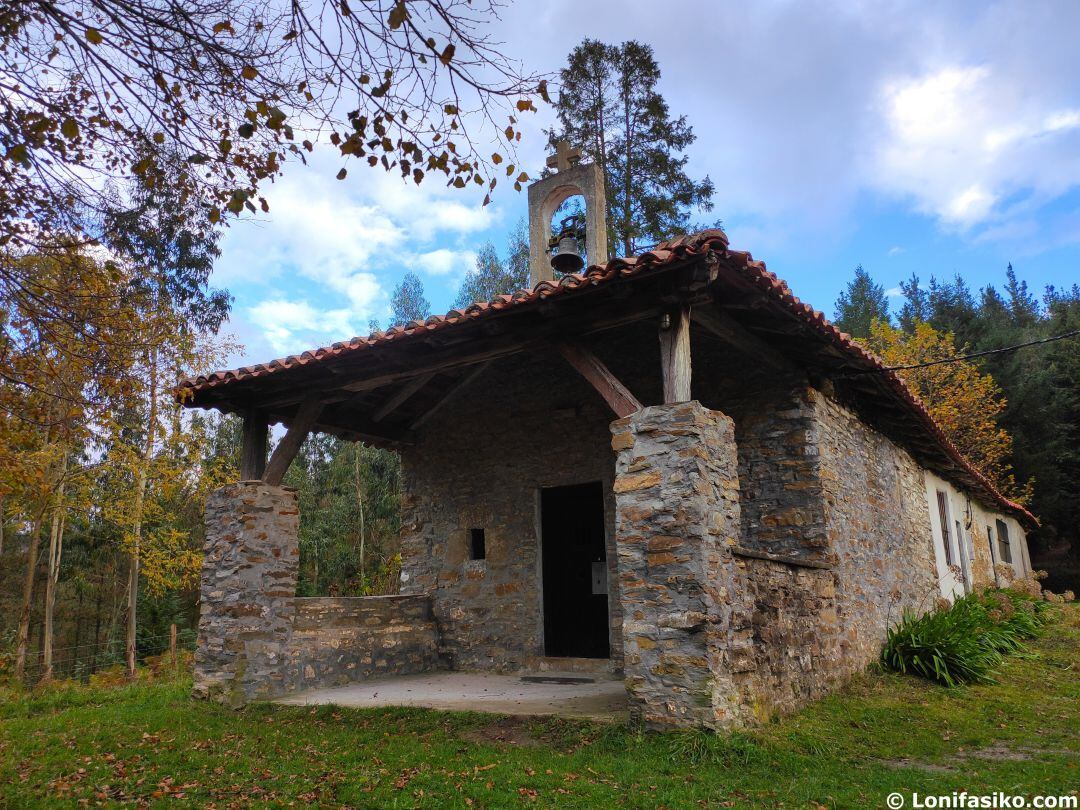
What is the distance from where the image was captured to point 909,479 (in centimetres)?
1077

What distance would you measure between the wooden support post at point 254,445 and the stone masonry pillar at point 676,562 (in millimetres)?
4407

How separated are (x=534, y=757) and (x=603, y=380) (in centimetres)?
276

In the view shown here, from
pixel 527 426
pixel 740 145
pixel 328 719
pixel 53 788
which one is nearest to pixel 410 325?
pixel 527 426

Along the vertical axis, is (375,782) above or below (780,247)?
below

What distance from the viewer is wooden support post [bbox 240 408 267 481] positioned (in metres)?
7.85

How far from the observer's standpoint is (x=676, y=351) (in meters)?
5.43

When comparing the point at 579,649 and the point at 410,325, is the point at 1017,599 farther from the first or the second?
the point at 410,325

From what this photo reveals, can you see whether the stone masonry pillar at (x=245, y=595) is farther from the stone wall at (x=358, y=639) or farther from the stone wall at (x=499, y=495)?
the stone wall at (x=499, y=495)

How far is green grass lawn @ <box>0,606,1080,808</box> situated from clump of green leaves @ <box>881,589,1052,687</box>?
0.50 m

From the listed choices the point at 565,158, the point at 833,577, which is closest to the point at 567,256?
the point at 565,158

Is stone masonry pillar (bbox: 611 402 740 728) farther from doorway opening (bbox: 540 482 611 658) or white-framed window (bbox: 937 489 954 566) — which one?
white-framed window (bbox: 937 489 954 566)

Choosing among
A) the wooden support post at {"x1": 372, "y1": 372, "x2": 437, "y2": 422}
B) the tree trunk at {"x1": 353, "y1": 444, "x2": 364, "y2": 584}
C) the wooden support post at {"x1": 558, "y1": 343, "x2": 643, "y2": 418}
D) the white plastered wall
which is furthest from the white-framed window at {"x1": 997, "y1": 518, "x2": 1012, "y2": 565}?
the tree trunk at {"x1": 353, "y1": 444, "x2": 364, "y2": 584}

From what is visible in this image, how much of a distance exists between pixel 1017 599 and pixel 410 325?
41.2ft

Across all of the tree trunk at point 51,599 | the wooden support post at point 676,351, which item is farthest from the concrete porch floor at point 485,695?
the tree trunk at point 51,599
